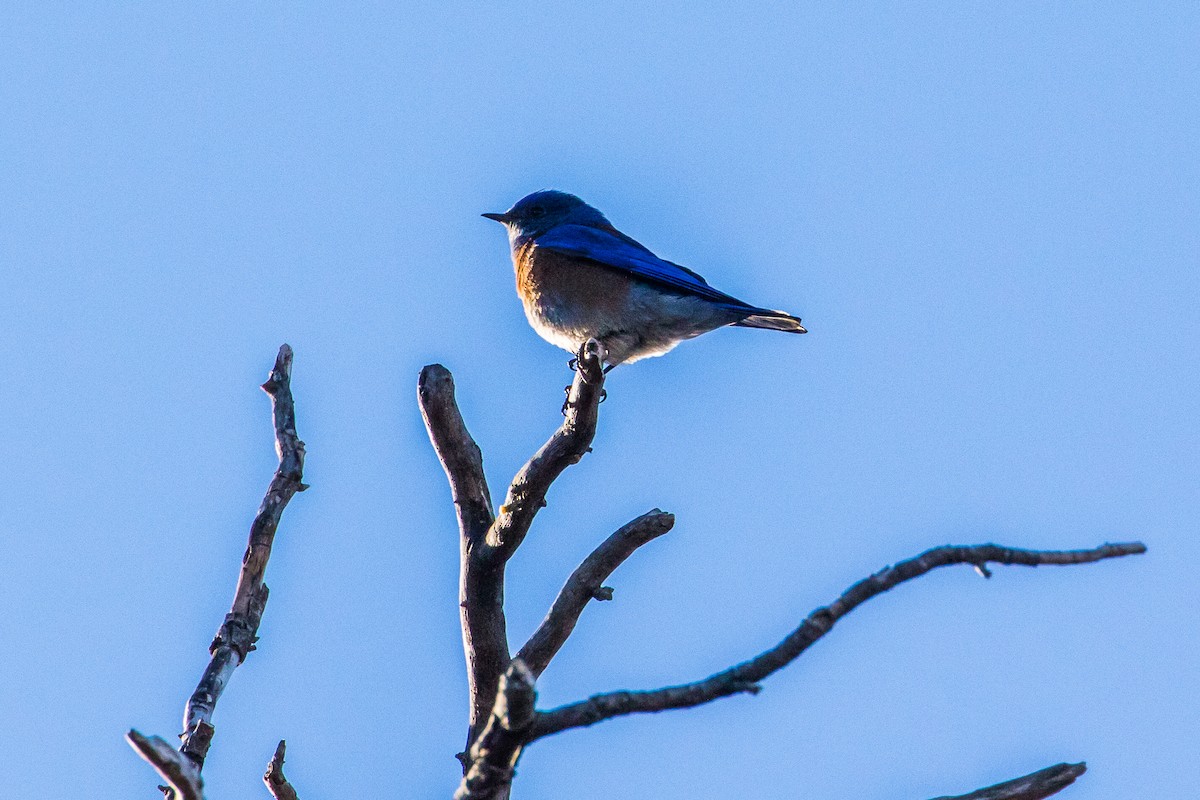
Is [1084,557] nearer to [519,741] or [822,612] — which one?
[822,612]

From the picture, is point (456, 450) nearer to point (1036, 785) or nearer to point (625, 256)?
point (1036, 785)

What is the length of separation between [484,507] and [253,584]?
1.01 m

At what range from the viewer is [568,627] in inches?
216

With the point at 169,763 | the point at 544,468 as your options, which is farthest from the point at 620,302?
the point at 169,763

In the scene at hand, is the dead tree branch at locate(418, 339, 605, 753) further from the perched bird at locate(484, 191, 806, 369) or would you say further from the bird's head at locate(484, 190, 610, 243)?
the bird's head at locate(484, 190, 610, 243)

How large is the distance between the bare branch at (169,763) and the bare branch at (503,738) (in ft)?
2.23

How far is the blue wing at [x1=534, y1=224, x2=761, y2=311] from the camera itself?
7.75m

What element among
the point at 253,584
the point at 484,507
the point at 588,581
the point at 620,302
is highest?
the point at 620,302

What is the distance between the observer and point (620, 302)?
7801 millimetres

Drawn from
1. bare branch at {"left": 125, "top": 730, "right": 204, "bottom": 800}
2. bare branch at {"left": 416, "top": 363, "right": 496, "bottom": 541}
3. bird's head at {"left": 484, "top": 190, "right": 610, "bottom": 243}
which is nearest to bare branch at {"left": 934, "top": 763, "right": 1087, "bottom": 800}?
bare branch at {"left": 125, "top": 730, "right": 204, "bottom": 800}

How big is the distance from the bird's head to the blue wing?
345 millimetres

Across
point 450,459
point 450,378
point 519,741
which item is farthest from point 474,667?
point 519,741

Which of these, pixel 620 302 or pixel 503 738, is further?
pixel 620 302

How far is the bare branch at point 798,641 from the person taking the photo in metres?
3.20
